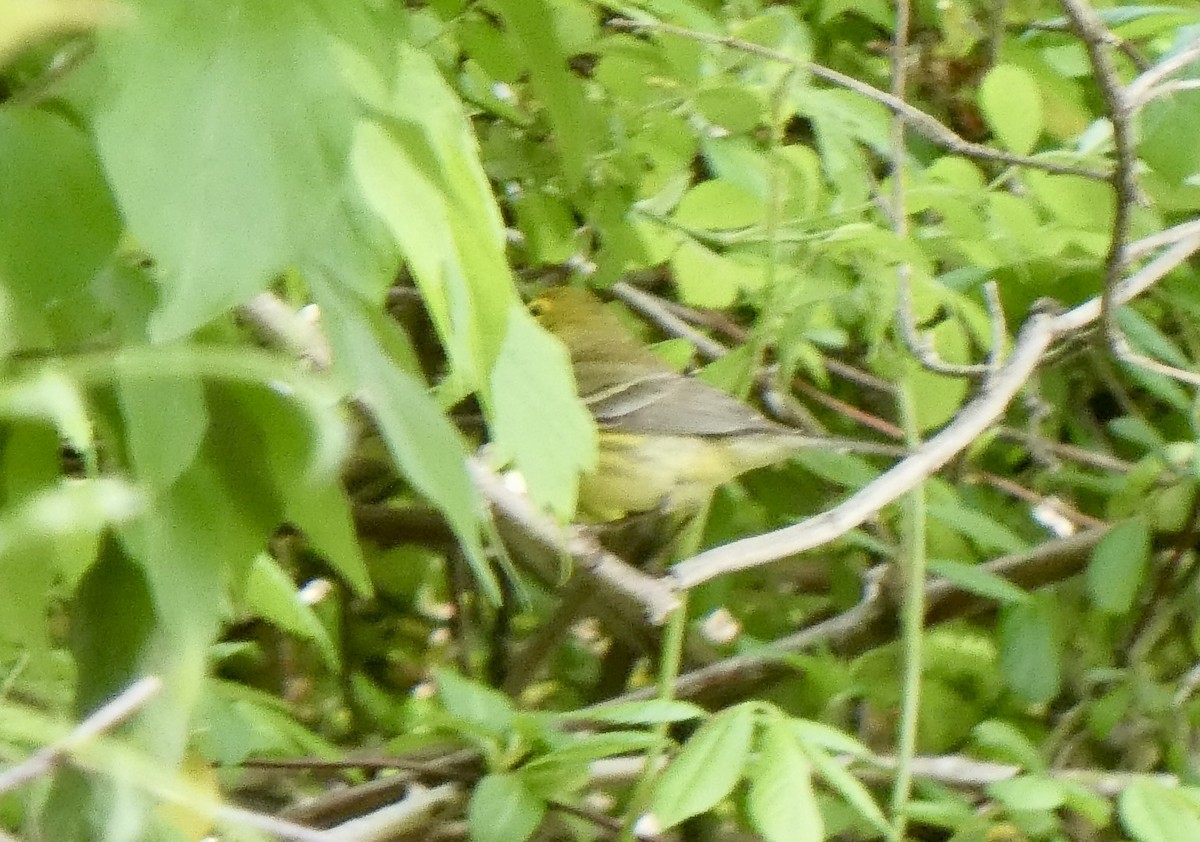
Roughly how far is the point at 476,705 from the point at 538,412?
502mm

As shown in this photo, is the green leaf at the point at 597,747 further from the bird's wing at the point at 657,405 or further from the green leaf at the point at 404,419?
the bird's wing at the point at 657,405

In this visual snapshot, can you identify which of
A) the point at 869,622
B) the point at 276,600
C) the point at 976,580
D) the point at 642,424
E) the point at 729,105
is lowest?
the point at 642,424

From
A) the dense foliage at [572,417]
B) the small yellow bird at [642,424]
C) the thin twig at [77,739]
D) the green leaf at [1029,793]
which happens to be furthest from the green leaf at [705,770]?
the small yellow bird at [642,424]

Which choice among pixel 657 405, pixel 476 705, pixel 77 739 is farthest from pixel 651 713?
pixel 657 405

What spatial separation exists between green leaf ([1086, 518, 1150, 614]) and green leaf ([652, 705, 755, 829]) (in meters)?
0.64

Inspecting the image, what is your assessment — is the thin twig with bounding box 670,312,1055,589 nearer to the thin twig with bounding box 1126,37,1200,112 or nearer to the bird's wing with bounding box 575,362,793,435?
the thin twig with bounding box 1126,37,1200,112

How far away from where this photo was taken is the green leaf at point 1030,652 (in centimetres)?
144

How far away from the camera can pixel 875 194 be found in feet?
4.33

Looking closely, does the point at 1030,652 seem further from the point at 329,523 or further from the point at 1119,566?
the point at 329,523

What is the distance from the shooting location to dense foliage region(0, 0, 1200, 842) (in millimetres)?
425

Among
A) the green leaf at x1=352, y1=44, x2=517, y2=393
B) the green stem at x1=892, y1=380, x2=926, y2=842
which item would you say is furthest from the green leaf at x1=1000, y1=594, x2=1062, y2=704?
the green leaf at x1=352, y1=44, x2=517, y2=393

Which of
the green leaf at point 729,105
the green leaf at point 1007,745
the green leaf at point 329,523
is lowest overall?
the green leaf at point 1007,745

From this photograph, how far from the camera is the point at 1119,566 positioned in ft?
4.71

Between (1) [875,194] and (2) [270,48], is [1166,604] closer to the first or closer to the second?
(1) [875,194]
